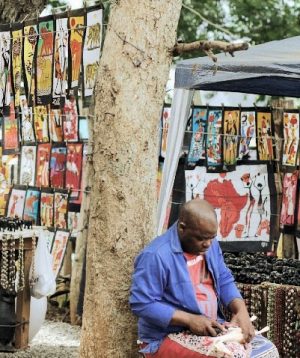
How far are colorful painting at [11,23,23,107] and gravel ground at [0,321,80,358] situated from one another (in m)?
2.01

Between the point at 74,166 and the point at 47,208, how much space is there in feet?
1.76

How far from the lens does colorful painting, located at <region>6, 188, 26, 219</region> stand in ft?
28.6

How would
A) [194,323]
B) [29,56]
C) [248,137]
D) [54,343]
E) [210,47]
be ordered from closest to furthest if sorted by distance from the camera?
[194,323] < [210,47] < [29,56] < [54,343] < [248,137]

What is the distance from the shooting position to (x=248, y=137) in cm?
781

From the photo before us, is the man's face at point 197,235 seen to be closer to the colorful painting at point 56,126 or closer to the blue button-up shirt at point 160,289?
the blue button-up shirt at point 160,289

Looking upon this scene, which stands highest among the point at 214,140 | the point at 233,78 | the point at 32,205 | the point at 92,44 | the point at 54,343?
the point at 92,44

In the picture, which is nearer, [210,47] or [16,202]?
[210,47]

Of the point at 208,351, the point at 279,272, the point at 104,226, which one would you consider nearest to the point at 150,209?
the point at 104,226

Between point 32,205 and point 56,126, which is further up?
point 56,126

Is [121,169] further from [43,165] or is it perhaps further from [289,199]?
[43,165]

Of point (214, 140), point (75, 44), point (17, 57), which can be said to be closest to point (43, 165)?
point (214, 140)

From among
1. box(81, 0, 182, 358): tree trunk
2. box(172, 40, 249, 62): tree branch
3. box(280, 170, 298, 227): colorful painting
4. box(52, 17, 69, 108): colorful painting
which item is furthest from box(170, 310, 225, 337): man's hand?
box(280, 170, 298, 227): colorful painting

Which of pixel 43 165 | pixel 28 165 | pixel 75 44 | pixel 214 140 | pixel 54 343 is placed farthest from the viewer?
pixel 28 165

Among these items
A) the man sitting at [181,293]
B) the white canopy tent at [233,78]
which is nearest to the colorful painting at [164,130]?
the white canopy tent at [233,78]
